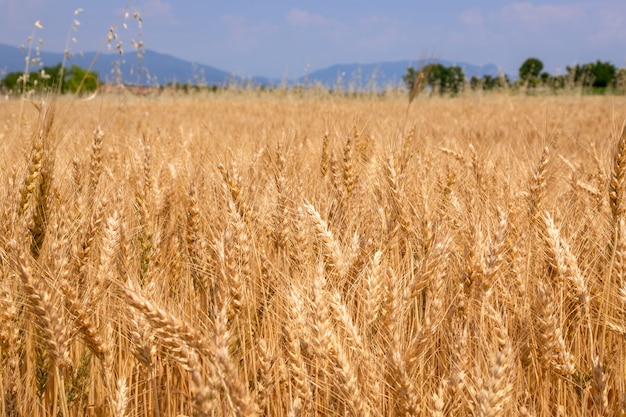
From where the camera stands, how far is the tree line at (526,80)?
926 centimetres

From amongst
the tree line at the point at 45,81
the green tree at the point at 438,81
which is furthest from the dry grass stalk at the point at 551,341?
the tree line at the point at 45,81

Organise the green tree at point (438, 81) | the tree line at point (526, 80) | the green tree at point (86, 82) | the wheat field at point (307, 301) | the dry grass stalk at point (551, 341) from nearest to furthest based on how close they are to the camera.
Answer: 1. the wheat field at point (307, 301)
2. the dry grass stalk at point (551, 341)
3. the green tree at point (86, 82)
4. the green tree at point (438, 81)
5. the tree line at point (526, 80)

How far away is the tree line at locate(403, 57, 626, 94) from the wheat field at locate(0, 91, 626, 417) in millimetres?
634

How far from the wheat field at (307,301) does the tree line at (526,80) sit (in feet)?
2.08

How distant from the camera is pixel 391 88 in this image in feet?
39.4

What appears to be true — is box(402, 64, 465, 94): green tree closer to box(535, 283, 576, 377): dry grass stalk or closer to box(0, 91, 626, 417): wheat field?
box(0, 91, 626, 417): wheat field

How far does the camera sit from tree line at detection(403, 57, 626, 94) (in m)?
9.26

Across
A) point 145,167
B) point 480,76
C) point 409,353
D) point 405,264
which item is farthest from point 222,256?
point 480,76

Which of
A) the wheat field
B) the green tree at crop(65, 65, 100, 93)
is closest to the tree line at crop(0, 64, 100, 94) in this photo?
the green tree at crop(65, 65, 100, 93)

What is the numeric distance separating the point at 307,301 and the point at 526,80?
44.1 ft

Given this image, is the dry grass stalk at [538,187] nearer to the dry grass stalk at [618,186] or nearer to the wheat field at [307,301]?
the wheat field at [307,301]

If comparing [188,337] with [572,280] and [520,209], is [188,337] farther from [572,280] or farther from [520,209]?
[520,209]

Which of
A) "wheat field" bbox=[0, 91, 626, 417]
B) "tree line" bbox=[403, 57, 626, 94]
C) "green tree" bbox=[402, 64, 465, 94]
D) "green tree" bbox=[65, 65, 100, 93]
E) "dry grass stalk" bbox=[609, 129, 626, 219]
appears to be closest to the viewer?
"wheat field" bbox=[0, 91, 626, 417]

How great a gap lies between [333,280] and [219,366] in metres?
0.64
